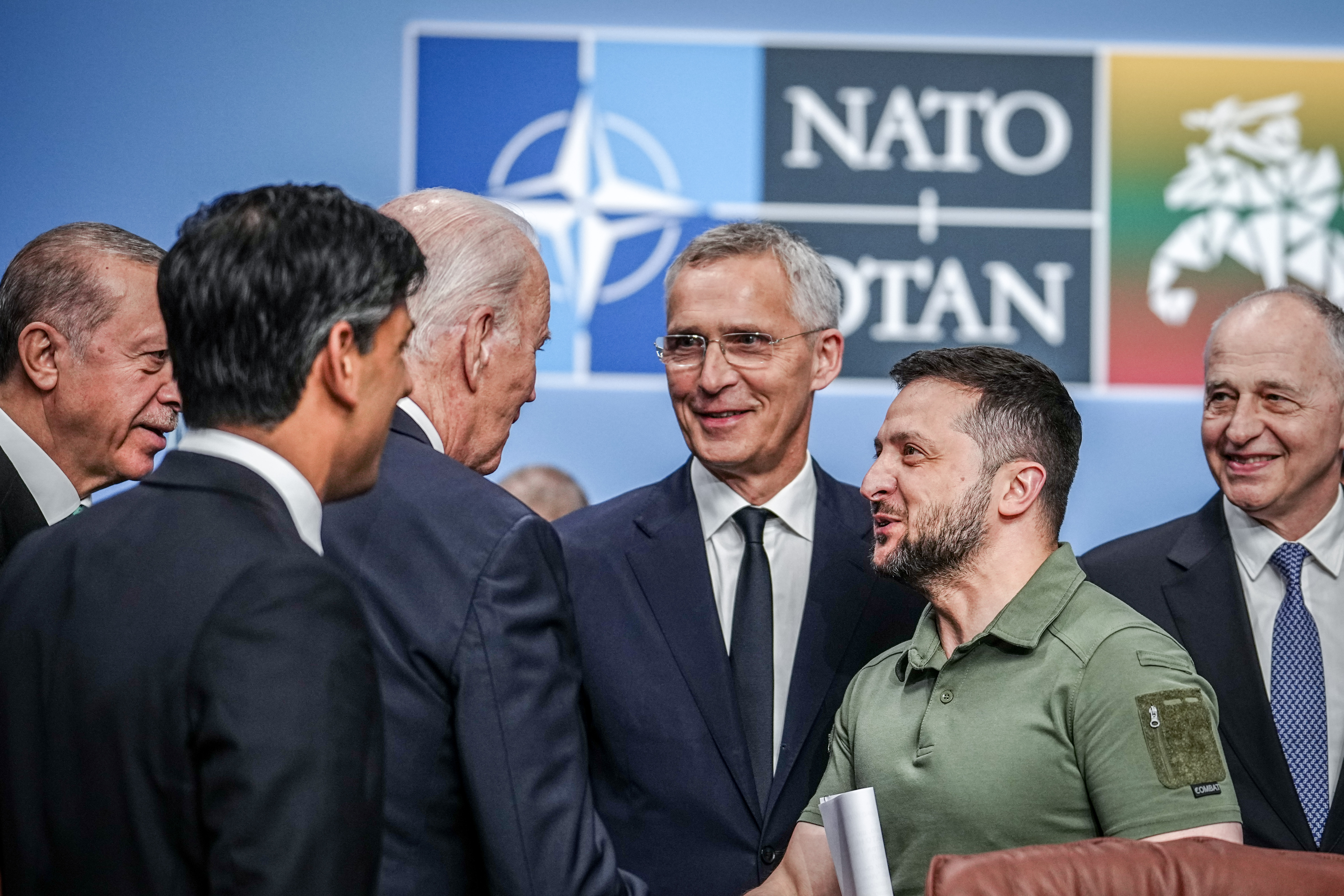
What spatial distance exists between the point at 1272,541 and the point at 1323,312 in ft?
1.55

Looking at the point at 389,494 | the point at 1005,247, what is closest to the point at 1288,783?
the point at 389,494

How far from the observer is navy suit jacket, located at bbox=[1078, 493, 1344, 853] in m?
2.33

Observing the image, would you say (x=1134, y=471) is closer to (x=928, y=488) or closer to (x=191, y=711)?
(x=928, y=488)

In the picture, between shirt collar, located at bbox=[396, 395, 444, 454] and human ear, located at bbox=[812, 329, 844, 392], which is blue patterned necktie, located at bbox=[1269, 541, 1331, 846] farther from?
shirt collar, located at bbox=[396, 395, 444, 454]

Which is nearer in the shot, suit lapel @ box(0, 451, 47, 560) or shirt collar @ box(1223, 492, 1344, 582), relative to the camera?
suit lapel @ box(0, 451, 47, 560)

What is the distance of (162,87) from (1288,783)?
139 inches

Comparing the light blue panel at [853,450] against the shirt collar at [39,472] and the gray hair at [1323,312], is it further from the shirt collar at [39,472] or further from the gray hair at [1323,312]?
the shirt collar at [39,472]

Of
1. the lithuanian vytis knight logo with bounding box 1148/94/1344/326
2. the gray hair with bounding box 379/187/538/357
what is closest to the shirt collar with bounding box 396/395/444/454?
the gray hair with bounding box 379/187/538/357

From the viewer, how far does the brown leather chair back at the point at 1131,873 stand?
1.58 meters

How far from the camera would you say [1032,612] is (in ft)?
6.37

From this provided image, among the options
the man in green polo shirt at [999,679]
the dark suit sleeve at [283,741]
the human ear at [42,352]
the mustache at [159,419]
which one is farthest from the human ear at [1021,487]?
the human ear at [42,352]

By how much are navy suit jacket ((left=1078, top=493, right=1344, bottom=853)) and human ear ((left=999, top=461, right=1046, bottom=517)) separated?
608 mm

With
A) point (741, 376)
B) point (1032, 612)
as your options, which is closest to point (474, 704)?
point (1032, 612)

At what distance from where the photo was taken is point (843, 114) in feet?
13.6
